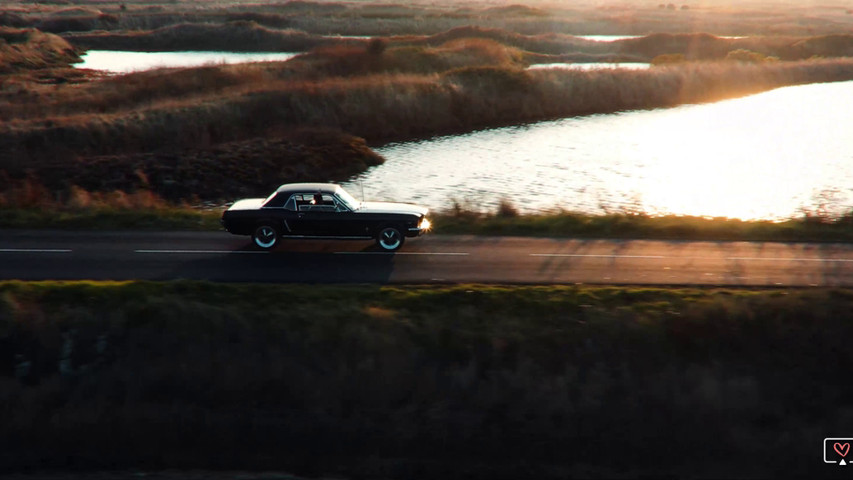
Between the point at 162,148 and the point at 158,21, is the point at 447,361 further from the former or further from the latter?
the point at 158,21

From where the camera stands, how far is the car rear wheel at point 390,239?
18.6 metres

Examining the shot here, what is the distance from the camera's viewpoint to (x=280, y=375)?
14.4m

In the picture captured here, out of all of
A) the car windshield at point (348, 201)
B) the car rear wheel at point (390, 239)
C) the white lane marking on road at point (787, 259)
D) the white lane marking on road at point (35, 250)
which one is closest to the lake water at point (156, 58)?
the white lane marking on road at point (35, 250)

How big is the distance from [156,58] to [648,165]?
60.4 m

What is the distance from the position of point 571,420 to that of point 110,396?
8007 millimetres

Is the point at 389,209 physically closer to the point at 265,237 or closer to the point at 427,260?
the point at 427,260

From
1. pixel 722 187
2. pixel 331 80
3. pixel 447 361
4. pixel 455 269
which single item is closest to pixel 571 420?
pixel 447 361

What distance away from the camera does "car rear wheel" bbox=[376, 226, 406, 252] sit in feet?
61.1

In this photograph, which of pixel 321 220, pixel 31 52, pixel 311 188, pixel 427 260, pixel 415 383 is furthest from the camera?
pixel 31 52

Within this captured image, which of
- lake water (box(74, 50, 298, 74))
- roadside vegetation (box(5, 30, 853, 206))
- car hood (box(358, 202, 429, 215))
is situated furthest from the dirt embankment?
car hood (box(358, 202, 429, 215))

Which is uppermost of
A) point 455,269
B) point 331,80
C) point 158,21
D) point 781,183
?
point 158,21

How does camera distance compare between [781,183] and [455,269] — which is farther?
[781,183]

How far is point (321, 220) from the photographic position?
61.2 ft

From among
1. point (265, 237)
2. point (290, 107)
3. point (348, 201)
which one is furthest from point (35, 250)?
point (290, 107)
